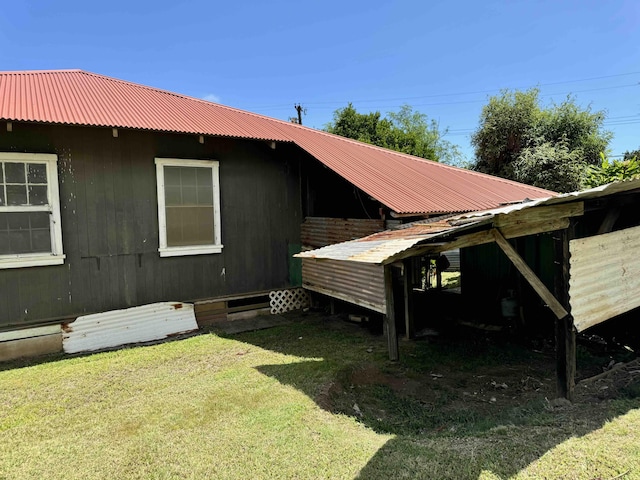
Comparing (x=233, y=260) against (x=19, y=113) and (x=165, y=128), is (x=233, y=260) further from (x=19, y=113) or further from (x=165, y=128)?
(x=19, y=113)

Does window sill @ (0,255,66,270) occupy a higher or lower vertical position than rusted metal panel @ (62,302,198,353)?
higher

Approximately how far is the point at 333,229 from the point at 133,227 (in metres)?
3.70

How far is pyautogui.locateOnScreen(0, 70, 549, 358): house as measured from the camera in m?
6.11

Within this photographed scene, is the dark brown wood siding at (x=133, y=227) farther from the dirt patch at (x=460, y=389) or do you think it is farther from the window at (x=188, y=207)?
the dirt patch at (x=460, y=389)

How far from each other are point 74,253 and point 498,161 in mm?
21465

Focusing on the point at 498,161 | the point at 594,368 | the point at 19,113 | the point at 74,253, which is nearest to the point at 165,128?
the point at 19,113

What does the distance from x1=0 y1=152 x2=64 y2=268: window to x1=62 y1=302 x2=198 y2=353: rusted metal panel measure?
1.17 m

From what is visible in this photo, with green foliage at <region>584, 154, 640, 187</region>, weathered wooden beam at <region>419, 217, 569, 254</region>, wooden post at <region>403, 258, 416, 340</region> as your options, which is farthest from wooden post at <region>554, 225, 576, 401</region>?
green foliage at <region>584, 154, 640, 187</region>

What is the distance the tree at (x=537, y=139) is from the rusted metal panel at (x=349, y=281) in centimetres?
1668

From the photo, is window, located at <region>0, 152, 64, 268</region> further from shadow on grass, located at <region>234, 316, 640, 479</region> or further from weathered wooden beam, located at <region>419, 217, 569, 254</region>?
weathered wooden beam, located at <region>419, 217, 569, 254</region>

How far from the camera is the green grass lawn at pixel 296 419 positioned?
9.99 ft

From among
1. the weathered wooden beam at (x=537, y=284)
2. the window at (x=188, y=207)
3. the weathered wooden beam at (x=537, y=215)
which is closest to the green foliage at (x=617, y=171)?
the weathered wooden beam at (x=537, y=215)

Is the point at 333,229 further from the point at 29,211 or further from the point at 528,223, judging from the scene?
the point at 29,211

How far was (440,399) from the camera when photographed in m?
4.74
